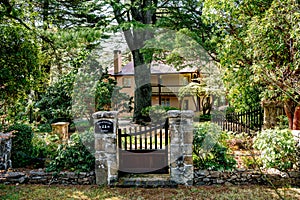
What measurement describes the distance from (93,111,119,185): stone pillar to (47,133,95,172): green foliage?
0.27 m

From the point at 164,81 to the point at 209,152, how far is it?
14595mm

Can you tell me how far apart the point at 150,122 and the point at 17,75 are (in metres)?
6.44

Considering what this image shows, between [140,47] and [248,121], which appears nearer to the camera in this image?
[248,121]

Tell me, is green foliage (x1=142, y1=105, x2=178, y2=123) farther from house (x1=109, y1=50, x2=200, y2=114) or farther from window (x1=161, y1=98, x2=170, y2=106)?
window (x1=161, y1=98, x2=170, y2=106)

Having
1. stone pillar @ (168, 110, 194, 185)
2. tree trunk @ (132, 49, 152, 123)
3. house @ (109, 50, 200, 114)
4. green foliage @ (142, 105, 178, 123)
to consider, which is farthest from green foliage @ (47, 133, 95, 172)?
house @ (109, 50, 200, 114)

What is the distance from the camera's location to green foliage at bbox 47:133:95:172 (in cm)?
551

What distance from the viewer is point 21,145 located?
20.6ft

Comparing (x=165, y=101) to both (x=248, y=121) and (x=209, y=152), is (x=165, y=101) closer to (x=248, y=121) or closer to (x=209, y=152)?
(x=248, y=121)

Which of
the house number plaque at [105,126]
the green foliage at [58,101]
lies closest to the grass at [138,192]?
the house number plaque at [105,126]

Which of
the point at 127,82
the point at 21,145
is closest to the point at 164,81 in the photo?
the point at 127,82

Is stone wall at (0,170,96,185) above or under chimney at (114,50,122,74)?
under

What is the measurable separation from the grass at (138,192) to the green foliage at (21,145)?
87 cm

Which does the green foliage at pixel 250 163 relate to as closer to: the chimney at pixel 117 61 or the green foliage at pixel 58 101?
the green foliage at pixel 58 101

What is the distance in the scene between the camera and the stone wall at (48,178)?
5.45 m
